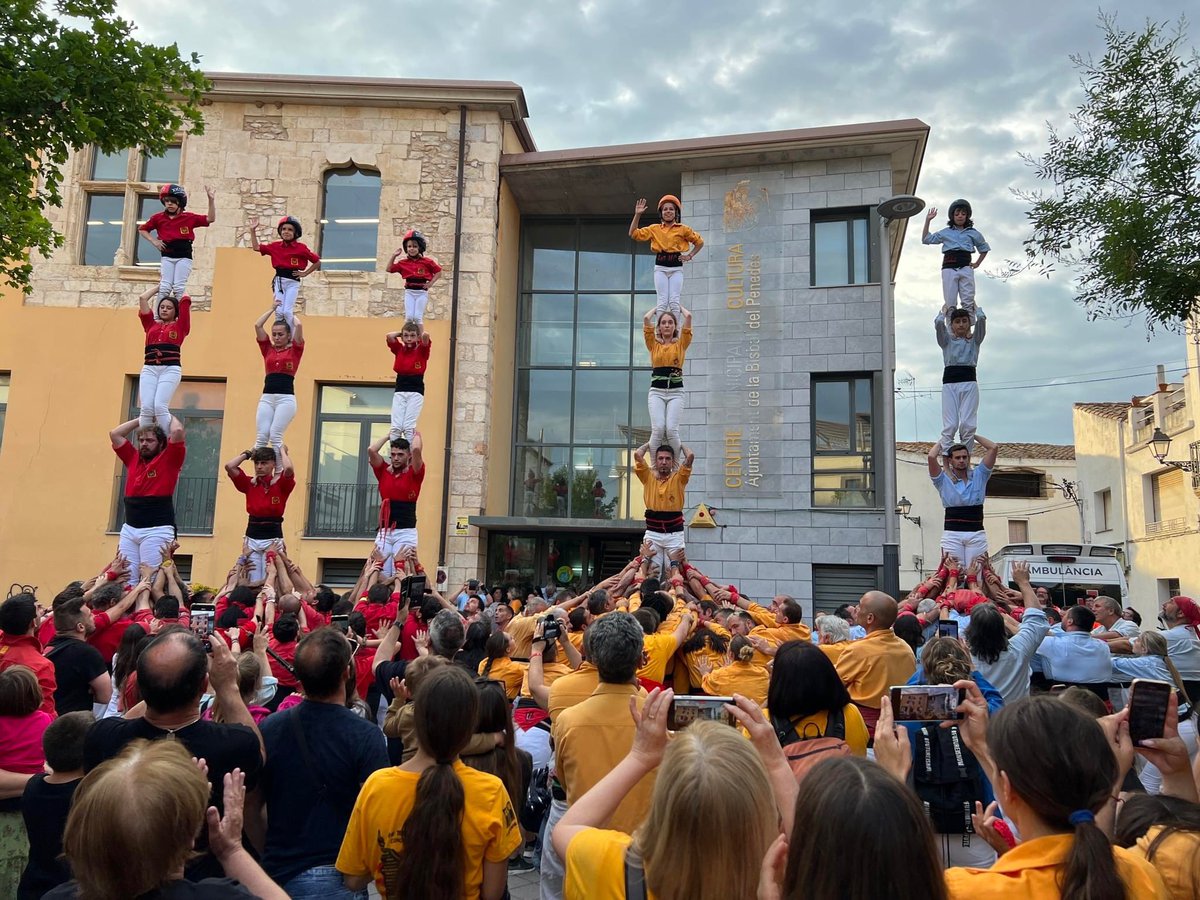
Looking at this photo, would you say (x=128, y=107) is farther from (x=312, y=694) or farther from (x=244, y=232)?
(x=312, y=694)

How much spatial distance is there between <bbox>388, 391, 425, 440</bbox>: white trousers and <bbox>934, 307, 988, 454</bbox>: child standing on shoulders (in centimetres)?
688

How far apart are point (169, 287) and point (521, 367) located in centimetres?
961

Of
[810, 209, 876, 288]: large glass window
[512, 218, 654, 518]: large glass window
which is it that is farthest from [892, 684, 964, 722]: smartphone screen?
[512, 218, 654, 518]: large glass window

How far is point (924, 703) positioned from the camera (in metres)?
2.76

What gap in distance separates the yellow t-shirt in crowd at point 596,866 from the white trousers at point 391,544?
369 inches

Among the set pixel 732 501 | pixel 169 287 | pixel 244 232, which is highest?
pixel 244 232

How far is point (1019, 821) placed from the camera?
2059mm

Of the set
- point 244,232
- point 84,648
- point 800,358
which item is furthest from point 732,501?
point 84,648

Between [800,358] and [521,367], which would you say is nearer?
[800,358]

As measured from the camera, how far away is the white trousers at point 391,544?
36.4 ft

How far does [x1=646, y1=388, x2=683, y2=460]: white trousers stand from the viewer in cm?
1095

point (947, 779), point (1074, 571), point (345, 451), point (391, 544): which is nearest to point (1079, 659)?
point (947, 779)

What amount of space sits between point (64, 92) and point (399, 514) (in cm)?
608

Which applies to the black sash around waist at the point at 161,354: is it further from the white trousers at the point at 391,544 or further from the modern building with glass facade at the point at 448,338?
the modern building with glass facade at the point at 448,338
